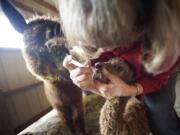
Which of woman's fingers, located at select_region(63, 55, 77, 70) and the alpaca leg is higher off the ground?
woman's fingers, located at select_region(63, 55, 77, 70)

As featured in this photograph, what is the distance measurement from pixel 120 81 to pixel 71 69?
11 centimetres

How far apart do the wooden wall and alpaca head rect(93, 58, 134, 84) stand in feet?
3.04

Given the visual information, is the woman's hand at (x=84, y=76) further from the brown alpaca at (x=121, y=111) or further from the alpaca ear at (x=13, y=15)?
the alpaca ear at (x=13, y=15)

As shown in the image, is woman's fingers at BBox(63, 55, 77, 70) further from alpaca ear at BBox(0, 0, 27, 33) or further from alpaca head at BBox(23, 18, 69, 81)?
alpaca ear at BBox(0, 0, 27, 33)

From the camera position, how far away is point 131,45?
1.69ft

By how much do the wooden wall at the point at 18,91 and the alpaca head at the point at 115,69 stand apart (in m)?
0.93

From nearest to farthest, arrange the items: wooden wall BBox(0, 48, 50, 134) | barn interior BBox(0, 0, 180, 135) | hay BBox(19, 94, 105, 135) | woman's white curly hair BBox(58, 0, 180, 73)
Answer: woman's white curly hair BBox(58, 0, 180, 73)
hay BBox(19, 94, 105, 135)
barn interior BBox(0, 0, 180, 135)
wooden wall BBox(0, 48, 50, 134)

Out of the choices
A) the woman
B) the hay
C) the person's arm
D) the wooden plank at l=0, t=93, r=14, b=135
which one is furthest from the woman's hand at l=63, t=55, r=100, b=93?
the wooden plank at l=0, t=93, r=14, b=135

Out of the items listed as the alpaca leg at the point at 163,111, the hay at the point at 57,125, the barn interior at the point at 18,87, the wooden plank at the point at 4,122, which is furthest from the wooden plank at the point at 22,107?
the alpaca leg at the point at 163,111

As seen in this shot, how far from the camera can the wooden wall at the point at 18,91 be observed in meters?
1.46

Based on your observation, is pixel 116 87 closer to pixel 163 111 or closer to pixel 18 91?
pixel 163 111

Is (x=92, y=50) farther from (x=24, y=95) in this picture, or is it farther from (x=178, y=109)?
(x=24, y=95)

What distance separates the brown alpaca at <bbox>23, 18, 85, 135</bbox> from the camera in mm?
604

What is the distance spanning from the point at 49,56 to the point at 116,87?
18 centimetres
